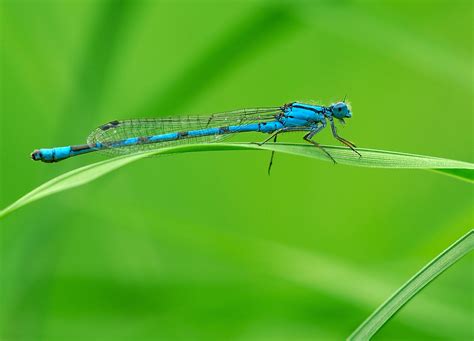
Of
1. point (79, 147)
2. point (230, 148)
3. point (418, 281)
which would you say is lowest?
point (418, 281)

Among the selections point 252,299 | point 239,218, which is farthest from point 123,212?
point 239,218

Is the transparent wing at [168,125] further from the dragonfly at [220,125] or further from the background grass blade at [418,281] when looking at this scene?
the background grass blade at [418,281]

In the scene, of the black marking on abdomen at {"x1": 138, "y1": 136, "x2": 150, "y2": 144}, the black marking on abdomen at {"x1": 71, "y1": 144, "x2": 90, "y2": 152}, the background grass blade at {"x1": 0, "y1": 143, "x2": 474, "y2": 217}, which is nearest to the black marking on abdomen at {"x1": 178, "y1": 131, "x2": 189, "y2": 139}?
the black marking on abdomen at {"x1": 138, "y1": 136, "x2": 150, "y2": 144}

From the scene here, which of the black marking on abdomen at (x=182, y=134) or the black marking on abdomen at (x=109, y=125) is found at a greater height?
the black marking on abdomen at (x=182, y=134)

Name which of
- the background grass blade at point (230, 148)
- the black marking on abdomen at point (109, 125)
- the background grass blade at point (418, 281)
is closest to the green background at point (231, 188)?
Answer: the black marking on abdomen at point (109, 125)

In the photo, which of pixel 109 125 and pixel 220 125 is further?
pixel 220 125

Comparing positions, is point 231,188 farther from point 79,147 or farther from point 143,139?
point 79,147

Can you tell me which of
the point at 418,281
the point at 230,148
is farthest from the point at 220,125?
the point at 418,281
